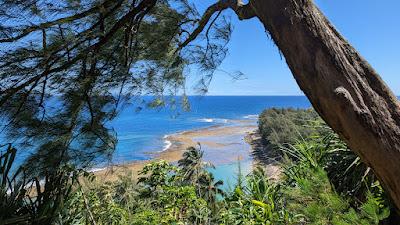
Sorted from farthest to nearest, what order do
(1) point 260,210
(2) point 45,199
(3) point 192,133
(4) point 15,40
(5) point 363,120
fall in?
(3) point 192,133, (1) point 260,210, (2) point 45,199, (4) point 15,40, (5) point 363,120

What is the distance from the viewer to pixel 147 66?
248 centimetres

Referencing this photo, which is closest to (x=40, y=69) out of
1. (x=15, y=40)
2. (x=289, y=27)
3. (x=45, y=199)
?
(x=15, y=40)

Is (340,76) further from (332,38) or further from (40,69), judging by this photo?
(40,69)

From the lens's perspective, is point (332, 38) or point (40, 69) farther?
point (40, 69)

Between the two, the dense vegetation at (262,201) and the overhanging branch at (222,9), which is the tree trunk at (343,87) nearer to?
the overhanging branch at (222,9)

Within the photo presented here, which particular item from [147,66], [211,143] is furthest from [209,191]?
[211,143]

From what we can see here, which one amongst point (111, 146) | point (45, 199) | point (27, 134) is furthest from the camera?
point (45, 199)

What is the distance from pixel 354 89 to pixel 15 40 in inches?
55.5

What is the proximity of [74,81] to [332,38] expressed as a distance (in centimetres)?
125

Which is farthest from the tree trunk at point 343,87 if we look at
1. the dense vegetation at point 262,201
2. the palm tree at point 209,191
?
the palm tree at point 209,191

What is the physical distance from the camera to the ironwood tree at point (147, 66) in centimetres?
123

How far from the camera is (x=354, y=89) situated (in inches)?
48.5

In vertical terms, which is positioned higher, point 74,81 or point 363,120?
point 74,81

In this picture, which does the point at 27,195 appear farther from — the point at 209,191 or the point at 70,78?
the point at 209,191
